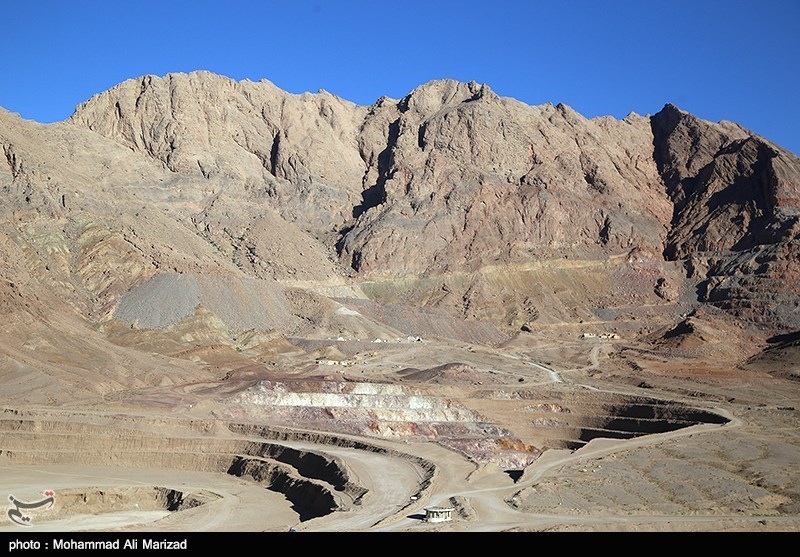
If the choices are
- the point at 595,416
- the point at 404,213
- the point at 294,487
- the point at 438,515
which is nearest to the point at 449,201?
the point at 404,213

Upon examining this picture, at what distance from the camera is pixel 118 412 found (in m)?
63.3

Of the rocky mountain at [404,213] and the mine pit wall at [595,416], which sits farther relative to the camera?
the rocky mountain at [404,213]

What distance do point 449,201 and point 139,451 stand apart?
4977 inches

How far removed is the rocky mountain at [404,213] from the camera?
402ft

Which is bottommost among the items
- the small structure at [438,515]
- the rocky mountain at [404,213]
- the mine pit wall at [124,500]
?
the mine pit wall at [124,500]

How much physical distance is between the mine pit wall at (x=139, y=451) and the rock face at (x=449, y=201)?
67.9 meters

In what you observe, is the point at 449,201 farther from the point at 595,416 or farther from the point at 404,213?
the point at 595,416

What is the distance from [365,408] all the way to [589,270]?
101m

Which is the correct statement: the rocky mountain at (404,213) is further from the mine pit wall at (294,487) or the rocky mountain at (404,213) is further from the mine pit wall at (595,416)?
the mine pit wall at (294,487)

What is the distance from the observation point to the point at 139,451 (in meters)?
53.8

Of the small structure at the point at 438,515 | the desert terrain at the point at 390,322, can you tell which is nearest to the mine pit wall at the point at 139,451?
the desert terrain at the point at 390,322

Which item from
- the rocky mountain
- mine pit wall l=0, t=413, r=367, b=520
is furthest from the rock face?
mine pit wall l=0, t=413, r=367, b=520
